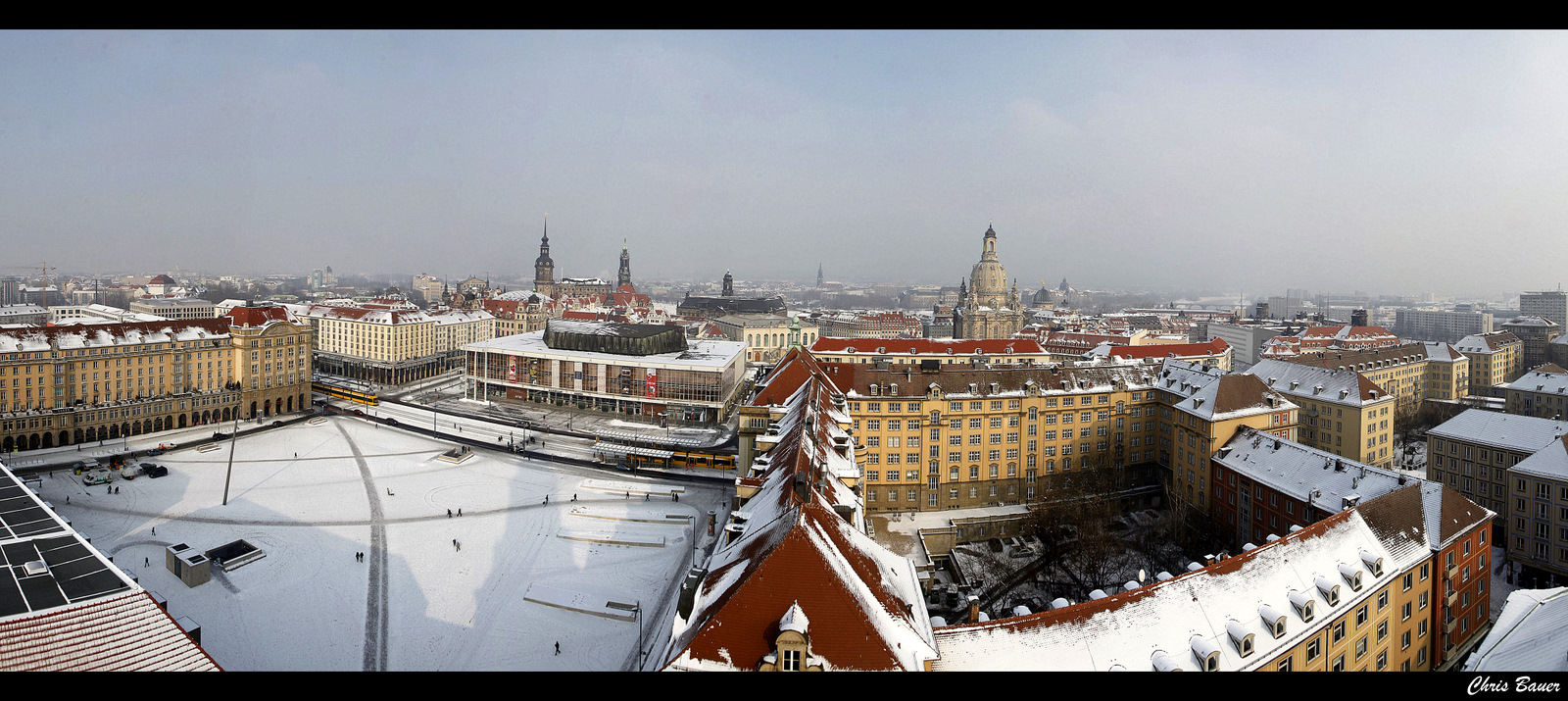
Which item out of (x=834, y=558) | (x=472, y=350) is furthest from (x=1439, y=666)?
(x=472, y=350)

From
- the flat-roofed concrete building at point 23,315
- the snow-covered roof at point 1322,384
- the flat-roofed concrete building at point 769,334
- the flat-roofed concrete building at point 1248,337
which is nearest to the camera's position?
the snow-covered roof at point 1322,384

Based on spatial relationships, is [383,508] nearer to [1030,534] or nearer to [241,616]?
[241,616]

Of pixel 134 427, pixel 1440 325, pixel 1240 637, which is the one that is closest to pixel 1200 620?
pixel 1240 637

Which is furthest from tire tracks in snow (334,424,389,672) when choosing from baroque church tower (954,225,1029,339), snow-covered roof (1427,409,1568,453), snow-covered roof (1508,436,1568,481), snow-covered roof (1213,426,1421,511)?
baroque church tower (954,225,1029,339)

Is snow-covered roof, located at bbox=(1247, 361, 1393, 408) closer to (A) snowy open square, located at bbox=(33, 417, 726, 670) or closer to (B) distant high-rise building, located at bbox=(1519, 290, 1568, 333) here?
(B) distant high-rise building, located at bbox=(1519, 290, 1568, 333)

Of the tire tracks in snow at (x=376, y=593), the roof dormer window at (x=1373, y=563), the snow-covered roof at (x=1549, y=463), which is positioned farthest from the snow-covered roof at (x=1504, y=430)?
the tire tracks in snow at (x=376, y=593)

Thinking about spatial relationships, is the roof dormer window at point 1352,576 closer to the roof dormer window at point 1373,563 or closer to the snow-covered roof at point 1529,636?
the roof dormer window at point 1373,563
